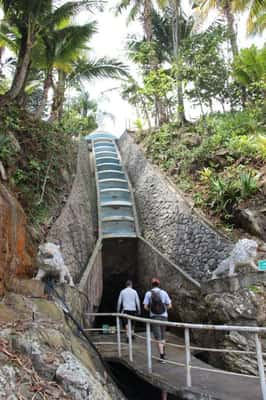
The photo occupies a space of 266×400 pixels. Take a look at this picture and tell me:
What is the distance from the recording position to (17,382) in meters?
2.96

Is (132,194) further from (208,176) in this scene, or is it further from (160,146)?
(208,176)

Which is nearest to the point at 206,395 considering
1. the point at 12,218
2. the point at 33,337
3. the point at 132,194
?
the point at 33,337

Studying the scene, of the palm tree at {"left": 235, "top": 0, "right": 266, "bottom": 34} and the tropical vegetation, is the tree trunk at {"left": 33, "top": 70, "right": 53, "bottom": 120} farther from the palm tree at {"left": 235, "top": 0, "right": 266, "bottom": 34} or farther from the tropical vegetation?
the palm tree at {"left": 235, "top": 0, "right": 266, "bottom": 34}

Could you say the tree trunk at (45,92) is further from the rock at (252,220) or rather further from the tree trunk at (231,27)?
the tree trunk at (231,27)

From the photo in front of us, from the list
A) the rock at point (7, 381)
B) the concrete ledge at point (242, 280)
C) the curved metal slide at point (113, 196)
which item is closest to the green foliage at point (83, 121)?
the curved metal slide at point (113, 196)

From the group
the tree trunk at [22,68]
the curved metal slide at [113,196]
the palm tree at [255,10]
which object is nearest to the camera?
the tree trunk at [22,68]

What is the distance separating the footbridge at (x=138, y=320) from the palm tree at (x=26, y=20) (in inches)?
199

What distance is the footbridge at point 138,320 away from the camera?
437 cm

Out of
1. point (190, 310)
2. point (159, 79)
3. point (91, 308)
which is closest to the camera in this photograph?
point (190, 310)

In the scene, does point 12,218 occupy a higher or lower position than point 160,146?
lower

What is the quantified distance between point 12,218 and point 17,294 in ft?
3.51

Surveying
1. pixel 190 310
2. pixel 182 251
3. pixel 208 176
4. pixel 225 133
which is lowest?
pixel 190 310

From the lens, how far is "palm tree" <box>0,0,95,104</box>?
952 cm

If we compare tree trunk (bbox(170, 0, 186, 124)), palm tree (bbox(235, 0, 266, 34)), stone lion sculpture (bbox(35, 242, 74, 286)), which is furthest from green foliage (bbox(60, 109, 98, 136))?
stone lion sculpture (bbox(35, 242, 74, 286))
